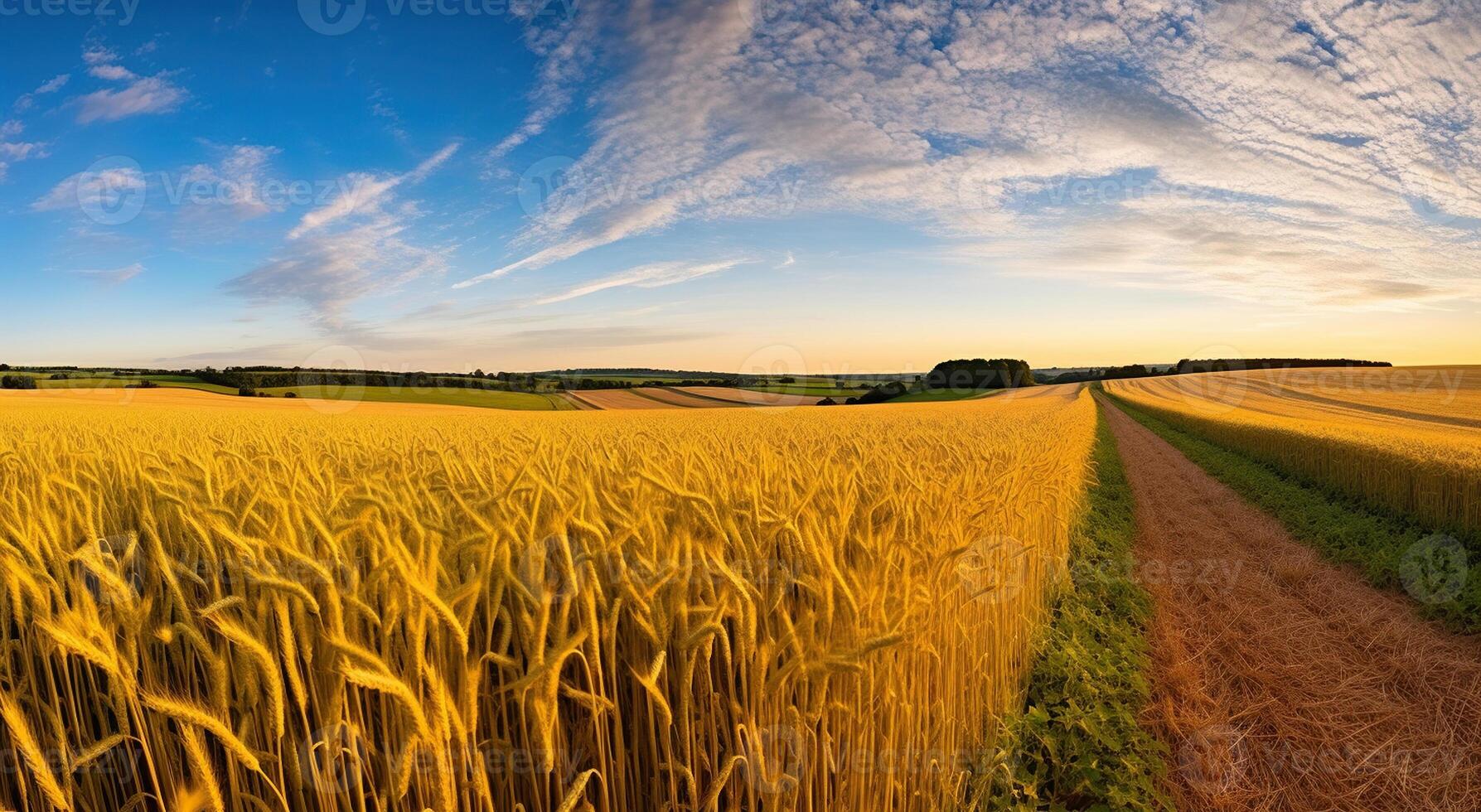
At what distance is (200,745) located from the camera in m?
1.04

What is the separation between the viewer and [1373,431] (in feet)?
54.2

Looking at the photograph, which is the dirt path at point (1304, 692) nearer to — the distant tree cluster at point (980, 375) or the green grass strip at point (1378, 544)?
the green grass strip at point (1378, 544)

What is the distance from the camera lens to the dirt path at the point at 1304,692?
145 inches

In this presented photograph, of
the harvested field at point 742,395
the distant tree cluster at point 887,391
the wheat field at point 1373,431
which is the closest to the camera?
the wheat field at point 1373,431

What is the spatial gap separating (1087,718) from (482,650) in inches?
145

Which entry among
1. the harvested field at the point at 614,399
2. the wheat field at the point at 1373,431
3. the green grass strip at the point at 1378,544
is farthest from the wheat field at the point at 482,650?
the harvested field at the point at 614,399

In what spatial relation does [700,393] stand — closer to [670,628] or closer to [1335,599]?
[1335,599]

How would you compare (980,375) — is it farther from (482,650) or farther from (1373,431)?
(482,650)

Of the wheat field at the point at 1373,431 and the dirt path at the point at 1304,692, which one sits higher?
the wheat field at the point at 1373,431

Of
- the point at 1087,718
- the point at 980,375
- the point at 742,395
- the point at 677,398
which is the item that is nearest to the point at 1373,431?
the point at 1087,718

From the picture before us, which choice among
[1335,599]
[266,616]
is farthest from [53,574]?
[1335,599]

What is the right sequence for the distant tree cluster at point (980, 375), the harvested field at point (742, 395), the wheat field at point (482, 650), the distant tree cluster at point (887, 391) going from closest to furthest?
1. the wheat field at point (482, 650)
2. the harvested field at point (742, 395)
3. the distant tree cluster at point (887, 391)
4. the distant tree cluster at point (980, 375)

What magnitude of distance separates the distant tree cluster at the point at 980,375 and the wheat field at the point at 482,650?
3598 inches

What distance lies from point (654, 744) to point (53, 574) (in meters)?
1.79
